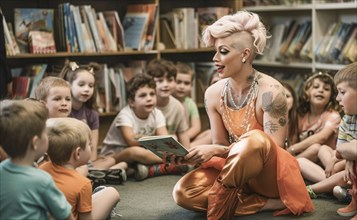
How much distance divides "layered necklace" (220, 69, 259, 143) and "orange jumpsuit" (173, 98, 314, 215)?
0.04ft

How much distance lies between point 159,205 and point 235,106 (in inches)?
24.3

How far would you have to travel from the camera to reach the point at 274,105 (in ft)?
8.87

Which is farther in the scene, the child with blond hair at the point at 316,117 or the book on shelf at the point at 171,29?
the book on shelf at the point at 171,29

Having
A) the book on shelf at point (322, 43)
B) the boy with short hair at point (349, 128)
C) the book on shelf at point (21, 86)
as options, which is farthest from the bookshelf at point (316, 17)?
the book on shelf at point (21, 86)

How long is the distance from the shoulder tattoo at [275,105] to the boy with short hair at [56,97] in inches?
41.3

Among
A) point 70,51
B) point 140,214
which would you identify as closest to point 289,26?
point 70,51

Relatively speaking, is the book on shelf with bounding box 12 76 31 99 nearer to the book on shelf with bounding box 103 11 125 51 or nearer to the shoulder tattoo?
→ the book on shelf with bounding box 103 11 125 51

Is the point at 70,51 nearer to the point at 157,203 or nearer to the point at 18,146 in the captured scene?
the point at 157,203

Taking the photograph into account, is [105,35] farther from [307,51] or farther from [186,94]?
[307,51]

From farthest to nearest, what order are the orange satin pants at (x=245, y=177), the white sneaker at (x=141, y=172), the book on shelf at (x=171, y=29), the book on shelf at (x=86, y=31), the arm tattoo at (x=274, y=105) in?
the book on shelf at (x=171, y=29), the book on shelf at (x=86, y=31), the white sneaker at (x=141, y=172), the arm tattoo at (x=274, y=105), the orange satin pants at (x=245, y=177)

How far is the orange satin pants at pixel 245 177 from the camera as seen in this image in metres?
2.43

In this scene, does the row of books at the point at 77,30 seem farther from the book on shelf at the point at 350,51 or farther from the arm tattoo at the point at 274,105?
the arm tattoo at the point at 274,105

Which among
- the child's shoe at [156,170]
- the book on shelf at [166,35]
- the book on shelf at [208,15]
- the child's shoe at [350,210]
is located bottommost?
the child's shoe at [156,170]

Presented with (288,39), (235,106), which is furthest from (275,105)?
(288,39)
